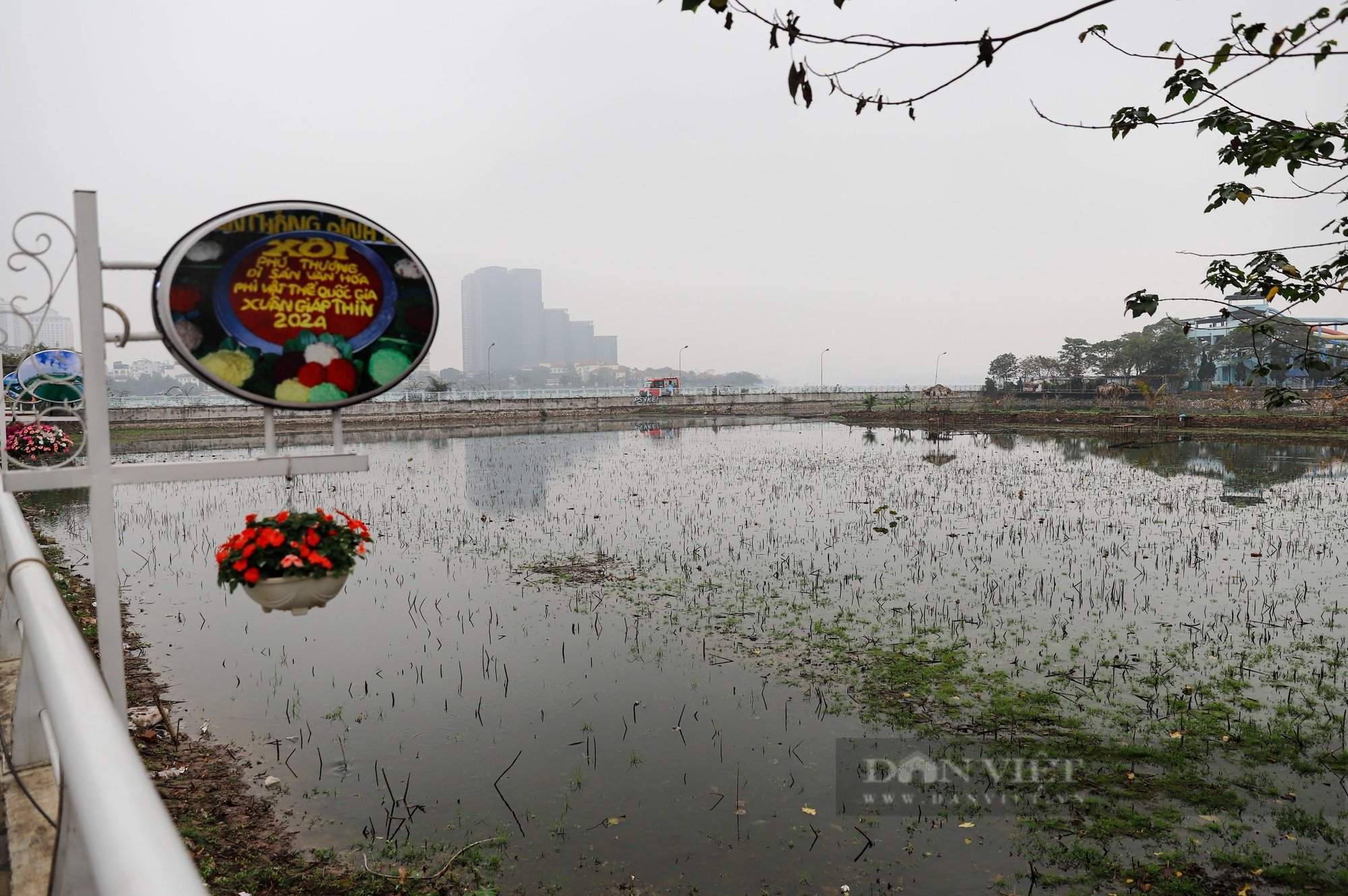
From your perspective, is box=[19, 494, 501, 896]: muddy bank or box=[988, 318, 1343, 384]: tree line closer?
box=[19, 494, 501, 896]: muddy bank

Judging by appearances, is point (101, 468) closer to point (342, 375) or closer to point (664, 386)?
point (342, 375)

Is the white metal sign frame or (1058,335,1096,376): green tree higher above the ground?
(1058,335,1096,376): green tree

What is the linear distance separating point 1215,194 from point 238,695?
1041 centimetres

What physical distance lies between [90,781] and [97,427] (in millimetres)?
2456

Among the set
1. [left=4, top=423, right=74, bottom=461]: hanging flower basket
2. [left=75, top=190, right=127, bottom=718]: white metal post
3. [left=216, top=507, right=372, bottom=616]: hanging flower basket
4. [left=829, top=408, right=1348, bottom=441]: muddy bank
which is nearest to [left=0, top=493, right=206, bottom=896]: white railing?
[left=75, top=190, right=127, bottom=718]: white metal post

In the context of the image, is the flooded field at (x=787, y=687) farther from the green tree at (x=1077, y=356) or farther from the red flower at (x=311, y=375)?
the green tree at (x=1077, y=356)

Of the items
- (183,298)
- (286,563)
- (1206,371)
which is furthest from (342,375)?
(1206,371)

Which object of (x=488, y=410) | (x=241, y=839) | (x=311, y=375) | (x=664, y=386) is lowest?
(x=241, y=839)

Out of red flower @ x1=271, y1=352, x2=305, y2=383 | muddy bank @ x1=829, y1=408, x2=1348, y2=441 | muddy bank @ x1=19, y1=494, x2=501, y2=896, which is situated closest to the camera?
red flower @ x1=271, y1=352, x2=305, y2=383

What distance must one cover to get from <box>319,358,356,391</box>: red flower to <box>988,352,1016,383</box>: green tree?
107 metres

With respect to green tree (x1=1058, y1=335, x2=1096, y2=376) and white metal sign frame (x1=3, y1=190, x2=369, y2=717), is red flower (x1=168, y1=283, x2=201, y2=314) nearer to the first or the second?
white metal sign frame (x1=3, y1=190, x2=369, y2=717)

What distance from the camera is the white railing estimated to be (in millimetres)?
1103

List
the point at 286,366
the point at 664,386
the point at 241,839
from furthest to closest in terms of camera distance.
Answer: the point at 664,386, the point at 241,839, the point at 286,366

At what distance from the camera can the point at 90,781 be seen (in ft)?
4.16
